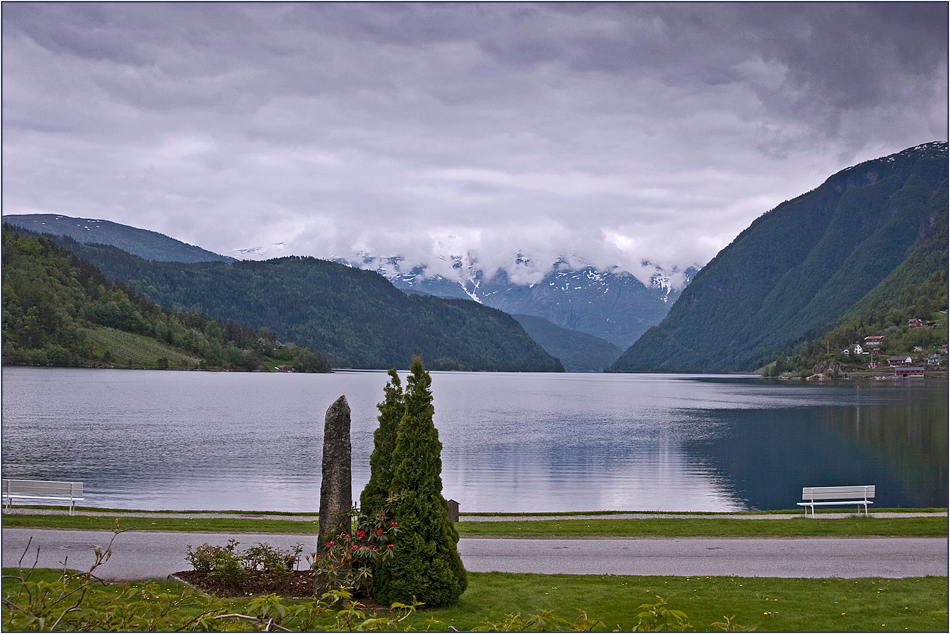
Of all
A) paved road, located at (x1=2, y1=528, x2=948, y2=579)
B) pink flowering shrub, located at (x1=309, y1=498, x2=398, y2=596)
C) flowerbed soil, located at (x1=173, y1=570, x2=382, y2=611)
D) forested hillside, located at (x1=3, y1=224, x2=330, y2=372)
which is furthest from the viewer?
forested hillside, located at (x1=3, y1=224, x2=330, y2=372)

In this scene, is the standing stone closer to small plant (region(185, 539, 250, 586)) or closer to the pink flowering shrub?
the pink flowering shrub

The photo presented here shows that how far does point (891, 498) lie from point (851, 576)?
1977cm

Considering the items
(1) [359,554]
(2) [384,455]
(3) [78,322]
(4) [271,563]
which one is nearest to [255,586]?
(4) [271,563]

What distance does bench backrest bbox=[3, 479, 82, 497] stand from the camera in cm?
2122

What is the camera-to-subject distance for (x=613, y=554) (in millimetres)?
16047

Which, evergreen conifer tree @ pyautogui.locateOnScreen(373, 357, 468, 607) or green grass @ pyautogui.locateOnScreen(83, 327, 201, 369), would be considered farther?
green grass @ pyautogui.locateOnScreen(83, 327, 201, 369)

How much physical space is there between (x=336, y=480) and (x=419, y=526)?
5.86 feet

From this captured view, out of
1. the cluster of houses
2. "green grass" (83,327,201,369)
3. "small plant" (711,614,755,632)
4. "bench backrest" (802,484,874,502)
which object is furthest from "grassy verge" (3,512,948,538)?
the cluster of houses

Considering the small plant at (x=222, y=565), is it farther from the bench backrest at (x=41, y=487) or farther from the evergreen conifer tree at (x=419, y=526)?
the bench backrest at (x=41, y=487)

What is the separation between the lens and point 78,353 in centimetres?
16225

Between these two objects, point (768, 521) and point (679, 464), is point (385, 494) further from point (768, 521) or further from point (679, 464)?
point (679, 464)

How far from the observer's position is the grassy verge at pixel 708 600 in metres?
10.1

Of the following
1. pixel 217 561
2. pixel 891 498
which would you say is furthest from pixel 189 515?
pixel 891 498

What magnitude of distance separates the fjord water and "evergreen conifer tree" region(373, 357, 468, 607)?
1761cm
